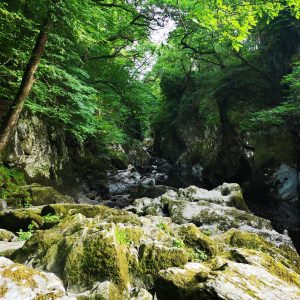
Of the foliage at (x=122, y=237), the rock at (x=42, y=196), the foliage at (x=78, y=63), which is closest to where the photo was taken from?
the foliage at (x=122, y=237)

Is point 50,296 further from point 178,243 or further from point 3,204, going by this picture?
point 3,204

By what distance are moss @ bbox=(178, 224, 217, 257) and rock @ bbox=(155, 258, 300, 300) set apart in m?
1.98

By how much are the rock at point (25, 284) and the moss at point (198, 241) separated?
3524mm

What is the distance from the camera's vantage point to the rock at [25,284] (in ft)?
9.54

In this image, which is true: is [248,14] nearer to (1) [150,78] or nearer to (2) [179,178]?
(2) [179,178]

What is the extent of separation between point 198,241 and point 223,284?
299 cm

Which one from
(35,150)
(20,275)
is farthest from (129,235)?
(35,150)

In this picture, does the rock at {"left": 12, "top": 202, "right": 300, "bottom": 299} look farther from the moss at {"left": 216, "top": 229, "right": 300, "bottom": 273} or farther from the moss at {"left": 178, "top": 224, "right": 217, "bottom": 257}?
the moss at {"left": 216, "top": 229, "right": 300, "bottom": 273}

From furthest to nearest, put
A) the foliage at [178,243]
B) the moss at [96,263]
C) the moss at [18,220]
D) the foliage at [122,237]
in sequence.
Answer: the moss at [18,220], the foliage at [178,243], the foliage at [122,237], the moss at [96,263]

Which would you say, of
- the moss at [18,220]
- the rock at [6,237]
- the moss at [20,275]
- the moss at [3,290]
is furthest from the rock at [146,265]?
the moss at [18,220]

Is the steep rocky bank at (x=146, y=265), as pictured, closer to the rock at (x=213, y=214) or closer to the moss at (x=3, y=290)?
the moss at (x=3, y=290)

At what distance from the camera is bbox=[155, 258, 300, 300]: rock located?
3223 millimetres

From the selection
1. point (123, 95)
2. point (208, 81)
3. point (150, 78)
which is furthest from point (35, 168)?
point (150, 78)

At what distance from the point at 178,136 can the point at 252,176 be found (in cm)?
1388
